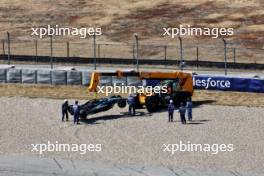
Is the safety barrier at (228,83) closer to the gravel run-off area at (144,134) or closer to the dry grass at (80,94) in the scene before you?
the dry grass at (80,94)

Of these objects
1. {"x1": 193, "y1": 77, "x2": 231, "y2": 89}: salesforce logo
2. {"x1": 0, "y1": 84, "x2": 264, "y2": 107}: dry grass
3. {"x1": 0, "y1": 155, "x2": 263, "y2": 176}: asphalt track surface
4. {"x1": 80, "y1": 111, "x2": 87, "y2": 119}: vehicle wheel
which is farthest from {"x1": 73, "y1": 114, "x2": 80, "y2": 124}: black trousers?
{"x1": 193, "y1": 77, "x2": 231, "y2": 89}: salesforce logo

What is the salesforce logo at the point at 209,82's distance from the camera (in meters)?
34.0

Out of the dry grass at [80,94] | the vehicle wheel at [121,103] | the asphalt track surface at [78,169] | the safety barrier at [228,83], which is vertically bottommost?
the asphalt track surface at [78,169]

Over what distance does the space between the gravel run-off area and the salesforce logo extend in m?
3.23

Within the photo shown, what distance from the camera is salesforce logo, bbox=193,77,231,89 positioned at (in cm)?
3395

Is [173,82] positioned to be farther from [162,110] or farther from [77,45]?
[77,45]

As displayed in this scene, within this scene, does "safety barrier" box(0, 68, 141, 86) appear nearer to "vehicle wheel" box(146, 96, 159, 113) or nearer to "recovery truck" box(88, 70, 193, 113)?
"recovery truck" box(88, 70, 193, 113)

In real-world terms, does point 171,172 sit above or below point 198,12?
below

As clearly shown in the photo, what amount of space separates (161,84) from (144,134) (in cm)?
508

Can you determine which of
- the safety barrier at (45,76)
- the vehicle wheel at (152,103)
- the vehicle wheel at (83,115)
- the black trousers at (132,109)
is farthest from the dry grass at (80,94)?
the vehicle wheel at (83,115)

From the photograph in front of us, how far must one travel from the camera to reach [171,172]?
20531mm

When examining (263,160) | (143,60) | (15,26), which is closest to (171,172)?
(263,160)

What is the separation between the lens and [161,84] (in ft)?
99.5

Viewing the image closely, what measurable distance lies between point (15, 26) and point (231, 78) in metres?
27.3
